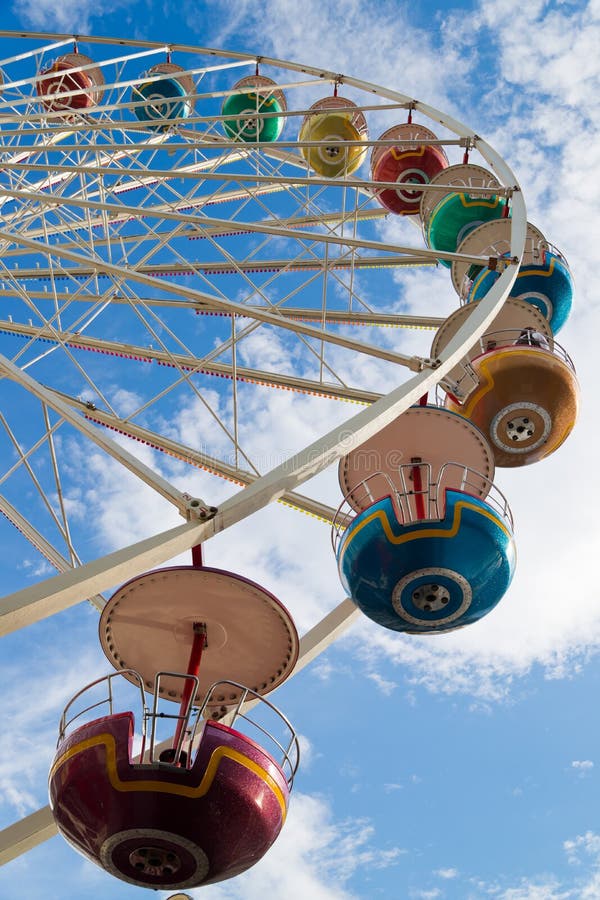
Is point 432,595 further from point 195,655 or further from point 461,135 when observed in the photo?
point 461,135

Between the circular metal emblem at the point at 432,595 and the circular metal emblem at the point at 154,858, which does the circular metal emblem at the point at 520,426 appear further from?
the circular metal emblem at the point at 154,858

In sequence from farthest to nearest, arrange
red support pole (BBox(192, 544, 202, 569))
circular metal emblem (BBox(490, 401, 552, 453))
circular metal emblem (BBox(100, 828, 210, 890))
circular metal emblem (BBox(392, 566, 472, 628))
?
circular metal emblem (BBox(490, 401, 552, 453)) < circular metal emblem (BBox(392, 566, 472, 628)) < red support pole (BBox(192, 544, 202, 569)) < circular metal emblem (BBox(100, 828, 210, 890))

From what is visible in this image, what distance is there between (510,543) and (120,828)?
3.81 metres

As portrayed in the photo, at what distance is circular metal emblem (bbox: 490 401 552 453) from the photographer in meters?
9.27

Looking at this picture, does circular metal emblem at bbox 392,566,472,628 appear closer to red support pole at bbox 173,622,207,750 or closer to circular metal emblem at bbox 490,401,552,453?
red support pole at bbox 173,622,207,750

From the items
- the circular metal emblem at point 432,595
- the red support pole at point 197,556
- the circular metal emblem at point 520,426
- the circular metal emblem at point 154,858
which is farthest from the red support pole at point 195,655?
the circular metal emblem at point 520,426

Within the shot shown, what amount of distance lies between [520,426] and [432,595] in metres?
3.14

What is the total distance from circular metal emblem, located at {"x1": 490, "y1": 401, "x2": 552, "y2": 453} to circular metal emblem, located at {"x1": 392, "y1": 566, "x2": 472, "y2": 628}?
9.30 feet

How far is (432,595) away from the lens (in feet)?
22.7

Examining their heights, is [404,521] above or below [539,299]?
below

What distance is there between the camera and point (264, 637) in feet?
22.2

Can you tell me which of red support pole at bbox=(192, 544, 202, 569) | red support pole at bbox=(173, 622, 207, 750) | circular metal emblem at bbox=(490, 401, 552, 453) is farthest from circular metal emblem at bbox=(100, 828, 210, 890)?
circular metal emblem at bbox=(490, 401, 552, 453)

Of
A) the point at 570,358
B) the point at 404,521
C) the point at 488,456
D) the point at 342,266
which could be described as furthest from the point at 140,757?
the point at 342,266

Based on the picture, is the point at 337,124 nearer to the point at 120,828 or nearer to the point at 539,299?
the point at 539,299
